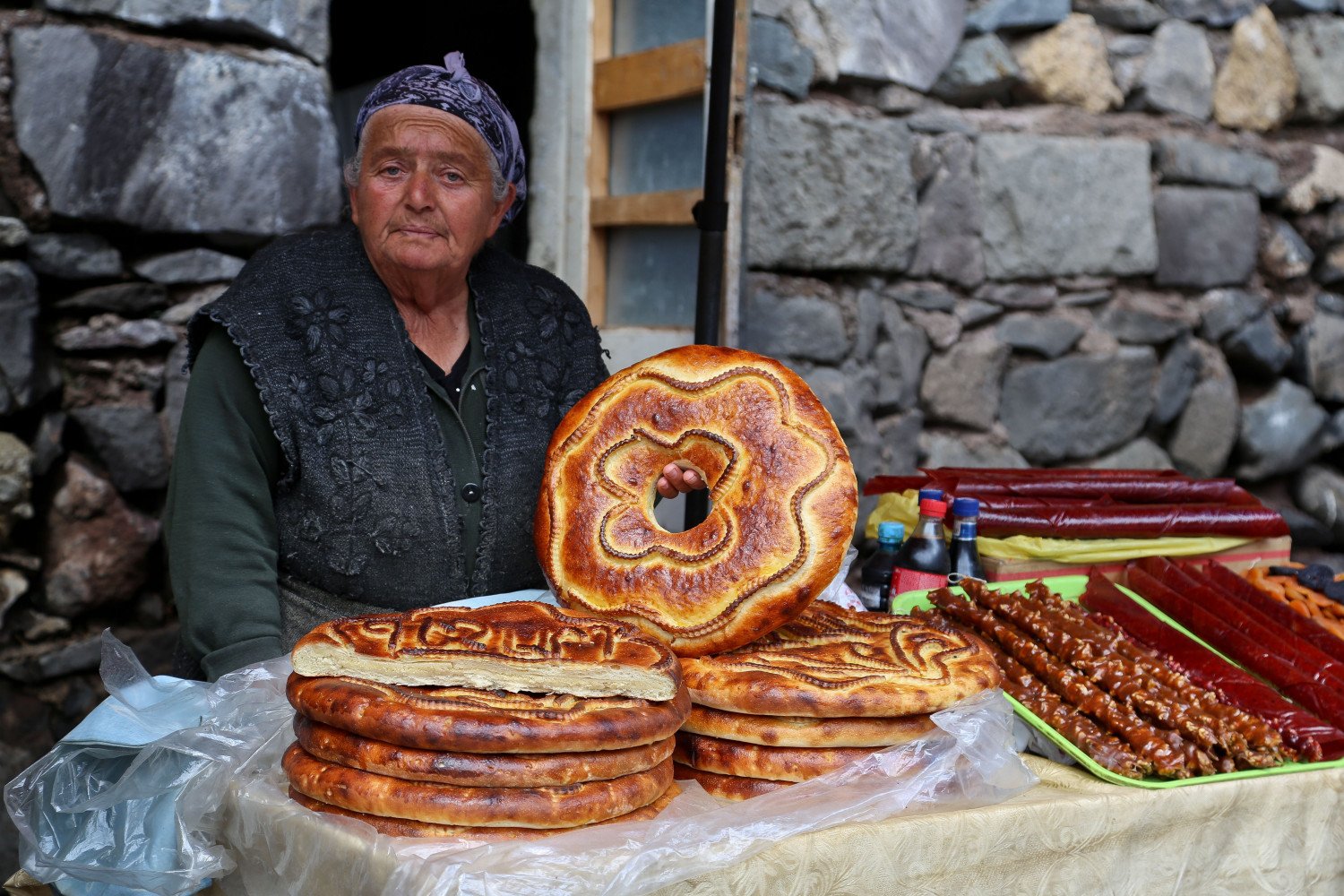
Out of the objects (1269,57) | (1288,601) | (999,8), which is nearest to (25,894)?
(1288,601)

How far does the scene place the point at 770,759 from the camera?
1.53 m

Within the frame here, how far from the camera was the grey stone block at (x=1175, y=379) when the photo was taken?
4.46 metres

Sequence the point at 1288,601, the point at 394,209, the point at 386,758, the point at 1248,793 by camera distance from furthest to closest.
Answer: the point at 1288,601
the point at 394,209
the point at 1248,793
the point at 386,758

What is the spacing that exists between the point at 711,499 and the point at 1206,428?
342 centimetres

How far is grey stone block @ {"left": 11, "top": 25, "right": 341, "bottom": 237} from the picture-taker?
275 cm

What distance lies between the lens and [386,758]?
1334 mm

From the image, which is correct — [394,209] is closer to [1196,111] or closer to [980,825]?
[980,825]

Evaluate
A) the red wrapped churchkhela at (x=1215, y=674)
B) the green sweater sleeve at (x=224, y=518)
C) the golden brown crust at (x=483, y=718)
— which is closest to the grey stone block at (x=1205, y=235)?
the red wrapped churchkhela at (x=1215, y=674)

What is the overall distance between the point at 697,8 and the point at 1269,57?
2.64 metres

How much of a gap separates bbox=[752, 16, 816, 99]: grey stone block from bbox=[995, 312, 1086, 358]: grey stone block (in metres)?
1.18

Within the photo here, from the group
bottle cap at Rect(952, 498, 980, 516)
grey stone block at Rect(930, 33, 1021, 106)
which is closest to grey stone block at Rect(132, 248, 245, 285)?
bottle cap at Rect(952, 498, 980, 516)

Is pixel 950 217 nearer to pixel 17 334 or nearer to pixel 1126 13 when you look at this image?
pixel 1126 13

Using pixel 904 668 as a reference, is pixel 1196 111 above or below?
above

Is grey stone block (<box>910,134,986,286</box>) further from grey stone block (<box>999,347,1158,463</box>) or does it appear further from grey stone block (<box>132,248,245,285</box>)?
grey stone block (<box>132,248,245,285</box>)
